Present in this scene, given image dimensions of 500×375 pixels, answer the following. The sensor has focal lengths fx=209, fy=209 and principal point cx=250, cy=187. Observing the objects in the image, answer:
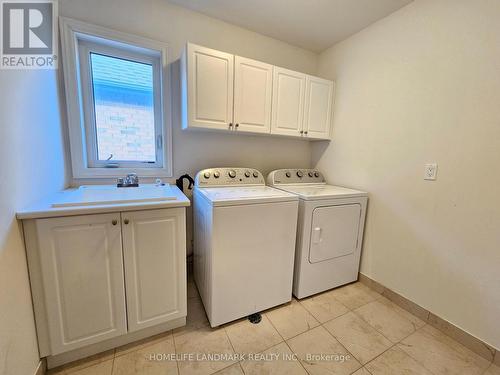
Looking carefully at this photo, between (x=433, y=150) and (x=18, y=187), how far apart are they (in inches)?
99.1

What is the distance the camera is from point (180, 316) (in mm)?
1411

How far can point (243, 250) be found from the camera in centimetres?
145

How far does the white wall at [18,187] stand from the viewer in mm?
858

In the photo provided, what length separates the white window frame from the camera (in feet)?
4.95

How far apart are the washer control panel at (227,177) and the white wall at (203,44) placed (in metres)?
0.24

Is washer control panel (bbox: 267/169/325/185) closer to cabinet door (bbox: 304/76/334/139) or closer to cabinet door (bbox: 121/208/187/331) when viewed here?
cabinet door (bbox: 304/76/334/139)

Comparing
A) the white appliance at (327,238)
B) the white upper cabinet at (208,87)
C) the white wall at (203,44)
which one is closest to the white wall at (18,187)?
the white wall at (203,44)

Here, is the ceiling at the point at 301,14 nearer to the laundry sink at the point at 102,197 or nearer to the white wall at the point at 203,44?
the white wall at the point at 203,44

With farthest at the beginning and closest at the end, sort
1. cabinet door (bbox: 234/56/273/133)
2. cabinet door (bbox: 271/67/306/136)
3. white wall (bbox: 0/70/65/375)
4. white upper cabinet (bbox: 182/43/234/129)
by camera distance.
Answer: cabinet door (bbox: 271/67/306/136) < cabinet door (bbox: 234/56/273/133) < white upper cabinet (bbox: 182/43/234/129) < white wall (bbox: 0/70/65/375)

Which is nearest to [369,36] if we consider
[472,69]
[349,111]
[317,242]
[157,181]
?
[349,111]

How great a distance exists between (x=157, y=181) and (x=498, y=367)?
8.64ft

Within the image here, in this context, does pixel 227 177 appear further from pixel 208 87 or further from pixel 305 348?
pixel 305 348

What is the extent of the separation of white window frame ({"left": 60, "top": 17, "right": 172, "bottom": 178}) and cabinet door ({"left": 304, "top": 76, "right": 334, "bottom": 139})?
1.36m

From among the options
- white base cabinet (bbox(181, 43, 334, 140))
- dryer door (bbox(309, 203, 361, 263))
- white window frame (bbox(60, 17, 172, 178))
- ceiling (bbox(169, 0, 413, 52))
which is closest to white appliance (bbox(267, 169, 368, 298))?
dryer door (bbox(309, 203, 361, 263))
